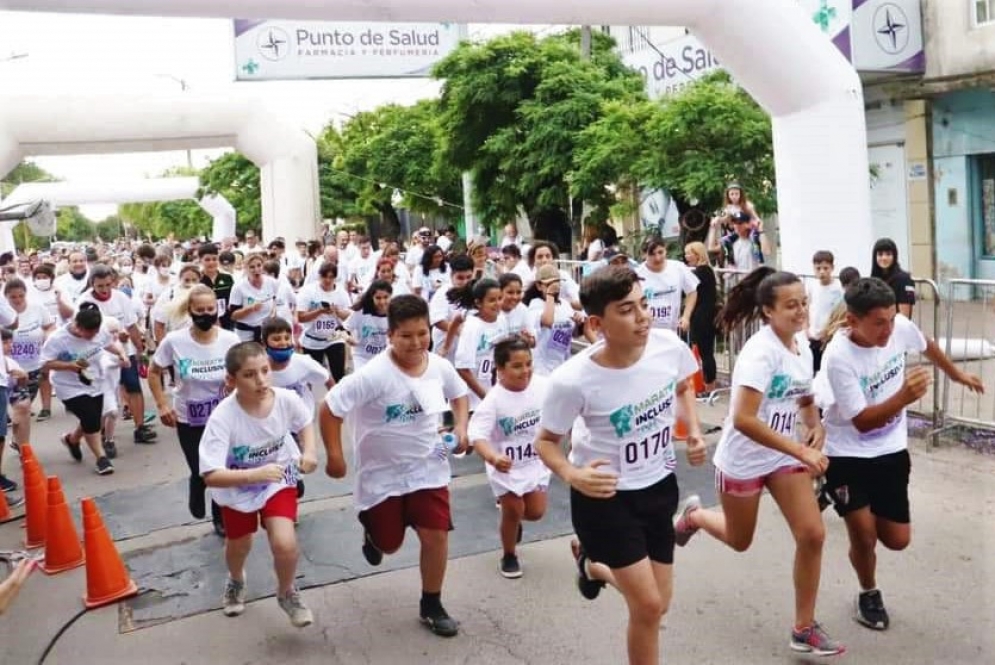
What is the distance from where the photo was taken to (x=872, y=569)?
4.37 metres

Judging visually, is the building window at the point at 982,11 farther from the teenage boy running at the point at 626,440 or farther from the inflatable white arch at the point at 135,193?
the inflatable white arch at the point at 135,193

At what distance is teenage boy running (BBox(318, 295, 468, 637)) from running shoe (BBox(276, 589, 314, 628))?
17.1 inches

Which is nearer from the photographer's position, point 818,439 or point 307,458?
point 818,439

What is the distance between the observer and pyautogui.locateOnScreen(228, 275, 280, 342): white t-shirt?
955 cm

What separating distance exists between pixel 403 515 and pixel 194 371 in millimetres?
2076

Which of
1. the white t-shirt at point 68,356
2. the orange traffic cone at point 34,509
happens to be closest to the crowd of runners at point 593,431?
the orange traffic cone at point 34,509

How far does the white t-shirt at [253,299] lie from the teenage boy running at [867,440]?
251 inches

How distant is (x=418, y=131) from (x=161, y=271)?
16231 millimetres

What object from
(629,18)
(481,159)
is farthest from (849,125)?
(481,159)

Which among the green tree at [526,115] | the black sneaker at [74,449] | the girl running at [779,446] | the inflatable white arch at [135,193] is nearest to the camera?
the girl running at [779,446]

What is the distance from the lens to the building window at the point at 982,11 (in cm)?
1384

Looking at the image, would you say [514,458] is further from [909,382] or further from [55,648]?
[55,648]

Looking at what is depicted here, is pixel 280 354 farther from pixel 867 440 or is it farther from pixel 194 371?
pixel 867 440

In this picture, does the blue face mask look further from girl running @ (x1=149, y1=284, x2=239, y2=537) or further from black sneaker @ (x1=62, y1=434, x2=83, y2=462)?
black sneaker @ (x1=62, y1=434, x2=83, y2=462)
